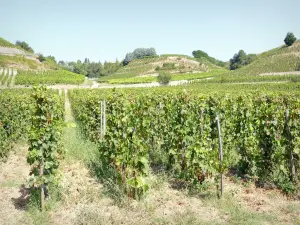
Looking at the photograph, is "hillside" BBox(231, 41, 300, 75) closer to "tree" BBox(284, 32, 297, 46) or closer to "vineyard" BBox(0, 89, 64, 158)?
"tree" BBox(284, 32, 297, 46)

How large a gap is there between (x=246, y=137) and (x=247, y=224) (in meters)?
3.25

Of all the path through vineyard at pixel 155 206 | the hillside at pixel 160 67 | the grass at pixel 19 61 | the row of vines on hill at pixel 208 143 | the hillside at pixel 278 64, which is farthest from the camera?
the hillside at pixel 160 67

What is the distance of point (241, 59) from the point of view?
11000 centimetres

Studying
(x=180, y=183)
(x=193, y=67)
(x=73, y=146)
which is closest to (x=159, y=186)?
(x=180, y=183)

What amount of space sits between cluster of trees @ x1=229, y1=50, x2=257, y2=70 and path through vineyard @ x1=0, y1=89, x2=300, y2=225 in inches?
4238

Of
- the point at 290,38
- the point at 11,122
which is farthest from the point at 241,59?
the point at 11,122

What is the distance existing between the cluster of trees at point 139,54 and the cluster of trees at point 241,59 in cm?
3778

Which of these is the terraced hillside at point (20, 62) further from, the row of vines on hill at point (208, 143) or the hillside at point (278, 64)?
the row of vines on hill at point (208, 143)

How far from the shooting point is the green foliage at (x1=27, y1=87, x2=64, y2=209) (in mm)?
5707

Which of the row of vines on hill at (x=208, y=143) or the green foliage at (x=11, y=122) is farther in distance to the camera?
the green foliage at (x=11, y=122)

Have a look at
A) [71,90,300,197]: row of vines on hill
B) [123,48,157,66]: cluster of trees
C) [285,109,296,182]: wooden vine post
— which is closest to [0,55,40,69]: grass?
[123,48,157,66]: cluster of trees

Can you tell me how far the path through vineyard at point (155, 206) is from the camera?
516 centimetres

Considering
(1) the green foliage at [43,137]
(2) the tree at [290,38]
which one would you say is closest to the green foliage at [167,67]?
(2) the tree at [290,38]

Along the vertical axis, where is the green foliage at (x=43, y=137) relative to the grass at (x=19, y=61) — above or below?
below
